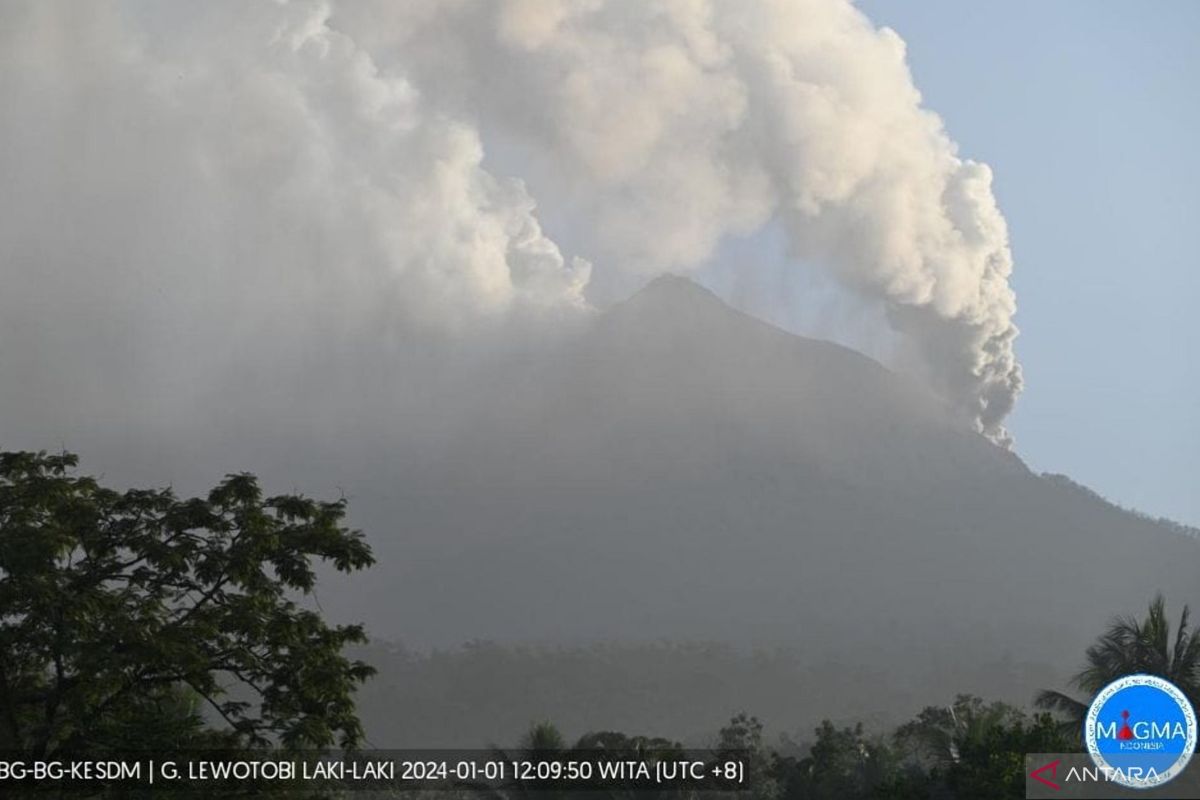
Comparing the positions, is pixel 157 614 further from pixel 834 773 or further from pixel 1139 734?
pixel 834 773

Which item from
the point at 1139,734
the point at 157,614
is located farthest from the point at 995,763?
the point at 157,614

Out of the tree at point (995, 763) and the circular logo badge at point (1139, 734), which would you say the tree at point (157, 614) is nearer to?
the tree at point (995, 763)

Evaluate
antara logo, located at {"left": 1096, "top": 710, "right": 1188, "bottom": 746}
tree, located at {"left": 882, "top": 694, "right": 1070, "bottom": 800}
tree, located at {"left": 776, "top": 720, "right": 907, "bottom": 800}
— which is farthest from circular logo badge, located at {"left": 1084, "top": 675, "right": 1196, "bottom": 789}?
tree, located at {"left": 776, "top": 720, "right": 907, "bottom": 800}

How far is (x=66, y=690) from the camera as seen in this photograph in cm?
2325

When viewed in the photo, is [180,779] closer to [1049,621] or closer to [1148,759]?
[1148,759]

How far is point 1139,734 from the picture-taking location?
2756 cm

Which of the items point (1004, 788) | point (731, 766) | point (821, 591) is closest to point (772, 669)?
point (821, 591)

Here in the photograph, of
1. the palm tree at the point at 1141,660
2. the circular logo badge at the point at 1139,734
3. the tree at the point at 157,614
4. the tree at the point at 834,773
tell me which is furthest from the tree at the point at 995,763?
the tree at the point at 157,614

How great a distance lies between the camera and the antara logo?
90.4 feet

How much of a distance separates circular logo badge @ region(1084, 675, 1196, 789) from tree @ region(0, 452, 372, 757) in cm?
1478

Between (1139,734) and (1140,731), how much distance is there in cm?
8

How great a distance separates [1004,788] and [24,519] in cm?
2021

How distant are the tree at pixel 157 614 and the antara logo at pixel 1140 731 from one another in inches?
590

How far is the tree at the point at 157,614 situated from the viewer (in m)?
22.8
